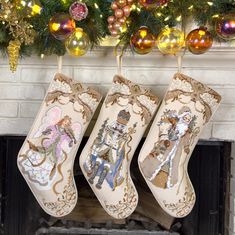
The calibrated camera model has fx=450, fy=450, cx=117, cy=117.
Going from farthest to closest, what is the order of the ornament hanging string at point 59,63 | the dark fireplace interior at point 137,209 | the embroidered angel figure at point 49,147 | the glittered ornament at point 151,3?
the dark fireplace interior at point 137,209
the ornament hanging string at point 59,63
the embroidered angel figure at point 49,147
the glittered ornament at point 151,3

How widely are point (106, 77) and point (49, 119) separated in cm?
29

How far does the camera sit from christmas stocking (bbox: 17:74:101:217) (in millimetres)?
1547

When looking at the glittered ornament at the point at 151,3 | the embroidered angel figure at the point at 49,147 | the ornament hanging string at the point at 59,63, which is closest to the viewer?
the glittered ornament at the point at 151,3

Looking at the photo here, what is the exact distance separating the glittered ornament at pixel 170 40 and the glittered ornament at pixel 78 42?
25cm

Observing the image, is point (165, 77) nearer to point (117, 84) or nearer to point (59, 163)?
point (117, 84)

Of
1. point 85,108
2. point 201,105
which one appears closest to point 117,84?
point 85,108

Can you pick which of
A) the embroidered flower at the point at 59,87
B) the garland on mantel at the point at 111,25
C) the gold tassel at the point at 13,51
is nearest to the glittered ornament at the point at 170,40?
the garland on mantel at the point at 111,25

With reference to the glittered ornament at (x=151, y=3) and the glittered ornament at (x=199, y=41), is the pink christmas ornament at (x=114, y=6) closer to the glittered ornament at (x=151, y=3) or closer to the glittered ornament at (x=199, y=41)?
the glittered ornament at (x=151, y=3)

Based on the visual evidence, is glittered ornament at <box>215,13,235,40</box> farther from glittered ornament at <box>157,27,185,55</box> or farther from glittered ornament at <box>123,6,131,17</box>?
glittered ornament at <box>123,6,131,17</box>

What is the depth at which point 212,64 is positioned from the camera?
1.68 metres

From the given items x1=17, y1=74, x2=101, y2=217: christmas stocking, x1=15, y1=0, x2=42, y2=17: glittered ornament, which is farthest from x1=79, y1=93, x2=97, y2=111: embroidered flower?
x1=15, y1=0, x2=42, y2=17: glittered ornament

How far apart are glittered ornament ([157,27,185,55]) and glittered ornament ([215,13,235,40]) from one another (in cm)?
12

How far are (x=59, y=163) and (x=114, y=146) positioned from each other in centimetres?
20

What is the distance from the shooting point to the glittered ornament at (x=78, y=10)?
1476 millimetres
